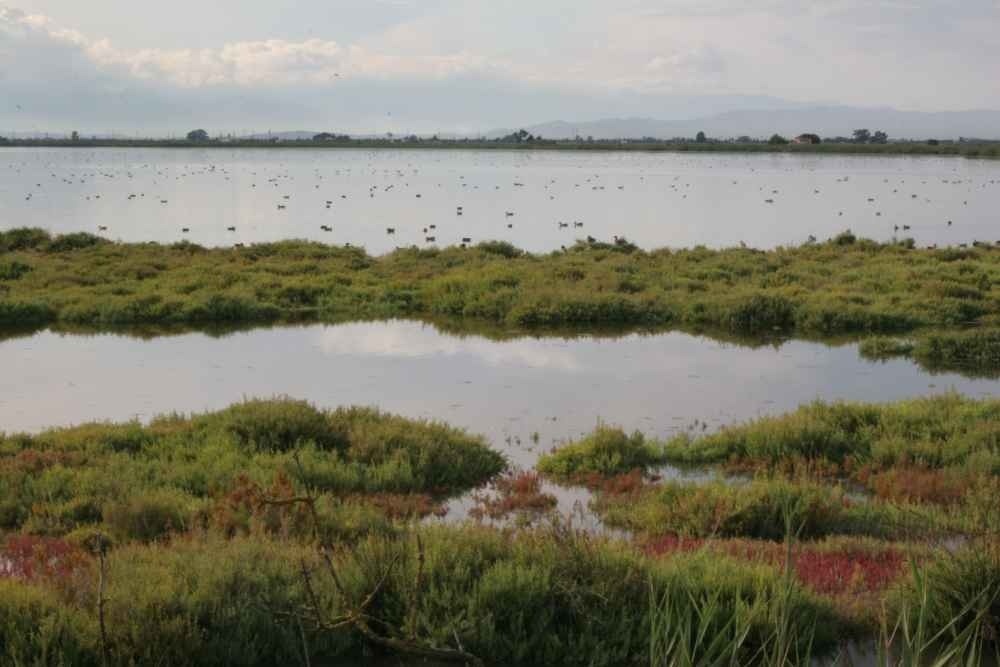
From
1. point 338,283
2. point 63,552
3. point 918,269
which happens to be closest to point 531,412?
point 63,552

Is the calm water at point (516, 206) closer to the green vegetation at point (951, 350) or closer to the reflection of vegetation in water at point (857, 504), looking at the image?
the green vegetation at point (951, 350)

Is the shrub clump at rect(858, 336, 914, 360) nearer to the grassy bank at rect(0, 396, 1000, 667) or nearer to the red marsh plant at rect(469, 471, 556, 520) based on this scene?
the grassy bank at rect(0, 396, 1000, 667)

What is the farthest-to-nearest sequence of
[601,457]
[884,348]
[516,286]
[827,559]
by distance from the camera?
1. [516,286]
2. [884,348]
3. [601,457]
4. [827,559]

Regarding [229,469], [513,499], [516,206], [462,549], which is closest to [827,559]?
[462,549]

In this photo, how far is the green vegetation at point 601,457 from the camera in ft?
38.4

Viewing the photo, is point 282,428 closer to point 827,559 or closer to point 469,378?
point 469,378

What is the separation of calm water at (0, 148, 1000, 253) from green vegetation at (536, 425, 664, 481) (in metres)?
25.5

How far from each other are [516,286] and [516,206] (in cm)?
3293

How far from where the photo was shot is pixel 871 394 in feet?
53.2

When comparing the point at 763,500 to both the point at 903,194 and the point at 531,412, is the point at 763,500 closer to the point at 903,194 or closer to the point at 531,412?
the point at 531,412

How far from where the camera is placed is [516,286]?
997 inches

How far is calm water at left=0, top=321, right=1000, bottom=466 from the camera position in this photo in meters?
14.8

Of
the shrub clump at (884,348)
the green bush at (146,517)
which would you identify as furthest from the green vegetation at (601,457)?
the shrub clump at (884,348)

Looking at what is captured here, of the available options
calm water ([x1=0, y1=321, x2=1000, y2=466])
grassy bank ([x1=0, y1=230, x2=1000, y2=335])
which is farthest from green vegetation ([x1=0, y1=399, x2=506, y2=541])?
grassy bank ([x1=0, y1=230, x2=1000, y2=335])
